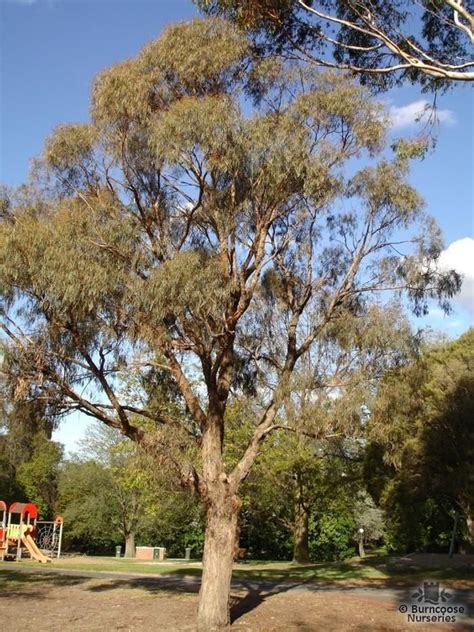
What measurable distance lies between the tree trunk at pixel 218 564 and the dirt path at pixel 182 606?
323mm

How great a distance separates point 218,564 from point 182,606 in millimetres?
2585

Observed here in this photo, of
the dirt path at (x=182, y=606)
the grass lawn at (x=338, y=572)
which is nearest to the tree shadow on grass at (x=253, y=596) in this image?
the dirt path at (x=182, y=606)

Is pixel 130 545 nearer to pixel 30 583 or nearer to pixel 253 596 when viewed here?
pixel 30 583

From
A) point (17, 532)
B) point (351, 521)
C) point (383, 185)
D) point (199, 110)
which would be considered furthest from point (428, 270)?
point (351, 521)

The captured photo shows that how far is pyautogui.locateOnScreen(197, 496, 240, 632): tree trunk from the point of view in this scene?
10.0 metres

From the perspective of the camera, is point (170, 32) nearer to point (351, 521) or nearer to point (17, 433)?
point (17, 433)

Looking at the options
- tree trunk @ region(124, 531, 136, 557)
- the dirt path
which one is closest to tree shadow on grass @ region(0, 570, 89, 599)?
the dirt path

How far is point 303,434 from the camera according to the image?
35.8 feet

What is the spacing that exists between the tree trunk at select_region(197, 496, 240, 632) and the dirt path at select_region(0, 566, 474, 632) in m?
0.32

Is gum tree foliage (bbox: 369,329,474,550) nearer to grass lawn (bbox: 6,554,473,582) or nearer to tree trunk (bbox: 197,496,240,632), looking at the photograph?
grass lawn (bbox: 6,554,473,582)

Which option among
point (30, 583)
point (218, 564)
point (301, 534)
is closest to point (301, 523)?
point (301, 534)

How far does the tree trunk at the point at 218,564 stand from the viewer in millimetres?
10008

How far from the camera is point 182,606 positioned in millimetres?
12195

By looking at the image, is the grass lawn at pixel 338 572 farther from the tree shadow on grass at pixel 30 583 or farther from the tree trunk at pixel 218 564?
the tree trunk at pixel 218 564
